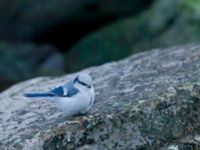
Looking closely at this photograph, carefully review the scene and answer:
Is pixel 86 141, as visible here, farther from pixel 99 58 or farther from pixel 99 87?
pixel 99 58

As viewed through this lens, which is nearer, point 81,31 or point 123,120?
point 123,120

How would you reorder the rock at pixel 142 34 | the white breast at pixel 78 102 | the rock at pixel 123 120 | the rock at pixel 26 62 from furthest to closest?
the rock at pixel 26 62 → the rock at pixel 142 34 → the rock at pixel 123 120 → the white breast at pixel 78 102

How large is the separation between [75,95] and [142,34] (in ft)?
21.7

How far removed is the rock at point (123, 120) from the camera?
5.34 m

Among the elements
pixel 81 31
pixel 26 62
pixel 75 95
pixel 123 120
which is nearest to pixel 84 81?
pixel 75 95

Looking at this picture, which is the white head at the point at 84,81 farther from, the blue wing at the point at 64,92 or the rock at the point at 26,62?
the rock at the point at 26,62

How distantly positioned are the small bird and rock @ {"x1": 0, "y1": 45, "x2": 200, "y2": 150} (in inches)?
6.1

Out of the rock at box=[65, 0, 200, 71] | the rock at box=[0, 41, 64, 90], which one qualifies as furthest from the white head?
the rock at box=[0, 41, 64, 90]

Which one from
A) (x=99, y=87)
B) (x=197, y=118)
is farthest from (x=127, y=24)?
(x=197, y=118)

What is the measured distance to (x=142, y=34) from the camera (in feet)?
38.4

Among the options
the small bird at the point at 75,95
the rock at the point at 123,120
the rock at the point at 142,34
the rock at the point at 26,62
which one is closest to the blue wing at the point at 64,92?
the small bird at the point at 75,95

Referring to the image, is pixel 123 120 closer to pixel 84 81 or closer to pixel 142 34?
pixel 84 81

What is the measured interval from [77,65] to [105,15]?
7.15 feet

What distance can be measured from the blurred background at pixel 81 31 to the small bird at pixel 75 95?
5578 mm
